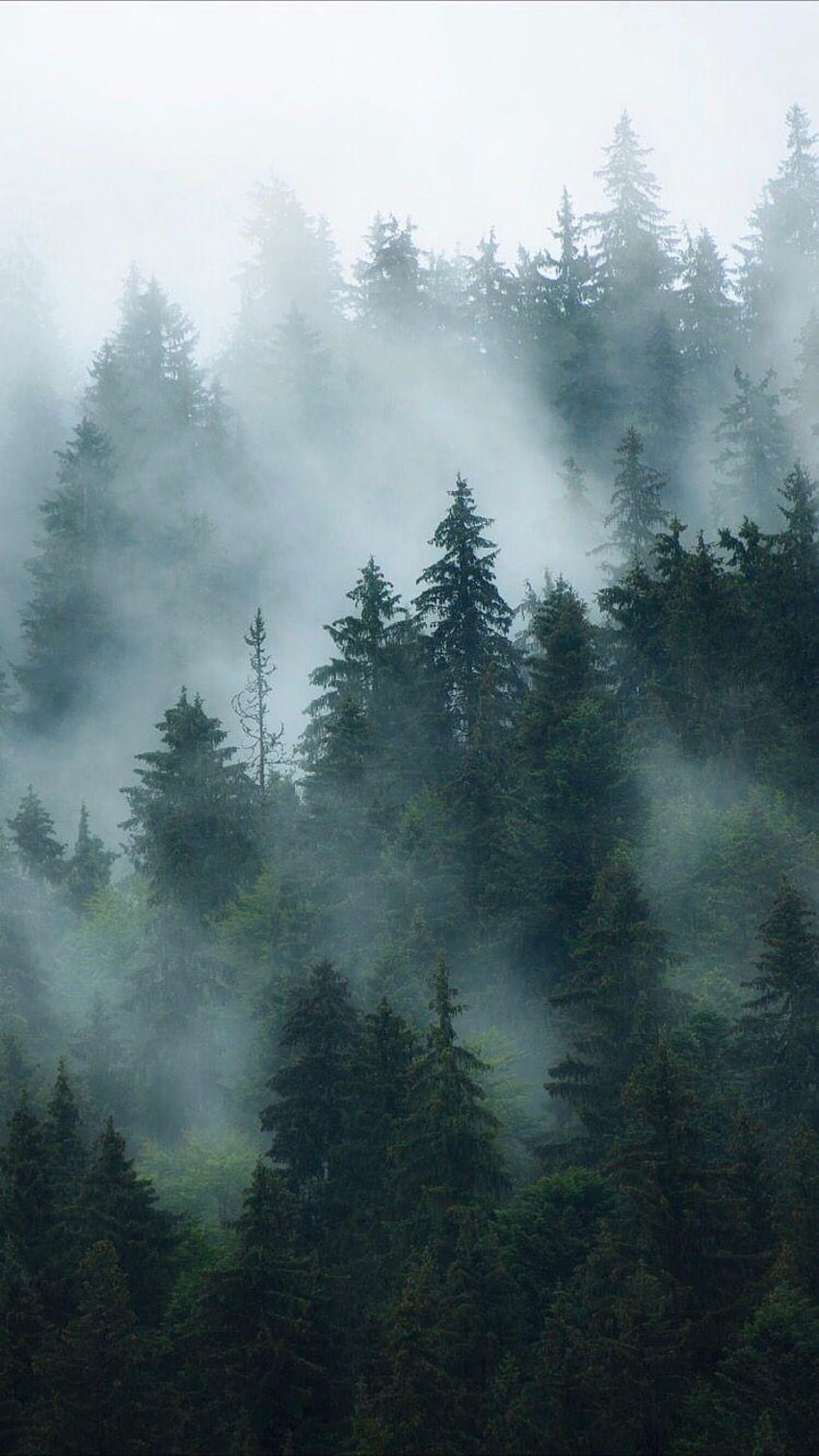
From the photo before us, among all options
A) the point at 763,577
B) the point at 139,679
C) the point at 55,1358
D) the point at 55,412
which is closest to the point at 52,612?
the point at 139,679

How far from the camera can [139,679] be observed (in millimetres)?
71562

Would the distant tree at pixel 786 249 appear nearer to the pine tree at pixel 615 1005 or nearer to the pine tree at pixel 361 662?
the pine tree at pixel 361 662

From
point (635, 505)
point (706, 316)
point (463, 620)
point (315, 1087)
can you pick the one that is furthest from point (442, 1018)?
point (706, 316)

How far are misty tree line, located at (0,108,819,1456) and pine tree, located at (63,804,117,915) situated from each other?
0.15 m

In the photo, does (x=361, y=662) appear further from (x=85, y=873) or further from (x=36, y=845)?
(x=36, y=845)

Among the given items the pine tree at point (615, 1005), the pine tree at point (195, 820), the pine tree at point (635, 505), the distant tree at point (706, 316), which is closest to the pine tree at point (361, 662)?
the pine tree at point (195, 820)

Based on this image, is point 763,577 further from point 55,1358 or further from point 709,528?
point 55,1358

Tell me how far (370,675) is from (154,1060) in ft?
53.5

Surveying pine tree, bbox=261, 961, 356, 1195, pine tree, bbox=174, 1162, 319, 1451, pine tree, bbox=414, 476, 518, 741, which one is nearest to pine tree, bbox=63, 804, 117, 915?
pine tree, bbox=414, 476, 518, 741

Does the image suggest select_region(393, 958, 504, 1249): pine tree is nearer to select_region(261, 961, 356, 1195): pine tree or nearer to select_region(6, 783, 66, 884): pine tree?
select_region(261, 961, 356, 1195): pine tree

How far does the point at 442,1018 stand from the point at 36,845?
98.2 ft

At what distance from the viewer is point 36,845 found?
5188 cm

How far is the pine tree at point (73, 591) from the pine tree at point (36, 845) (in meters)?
16.5

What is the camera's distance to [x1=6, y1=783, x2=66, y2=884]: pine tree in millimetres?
51750
